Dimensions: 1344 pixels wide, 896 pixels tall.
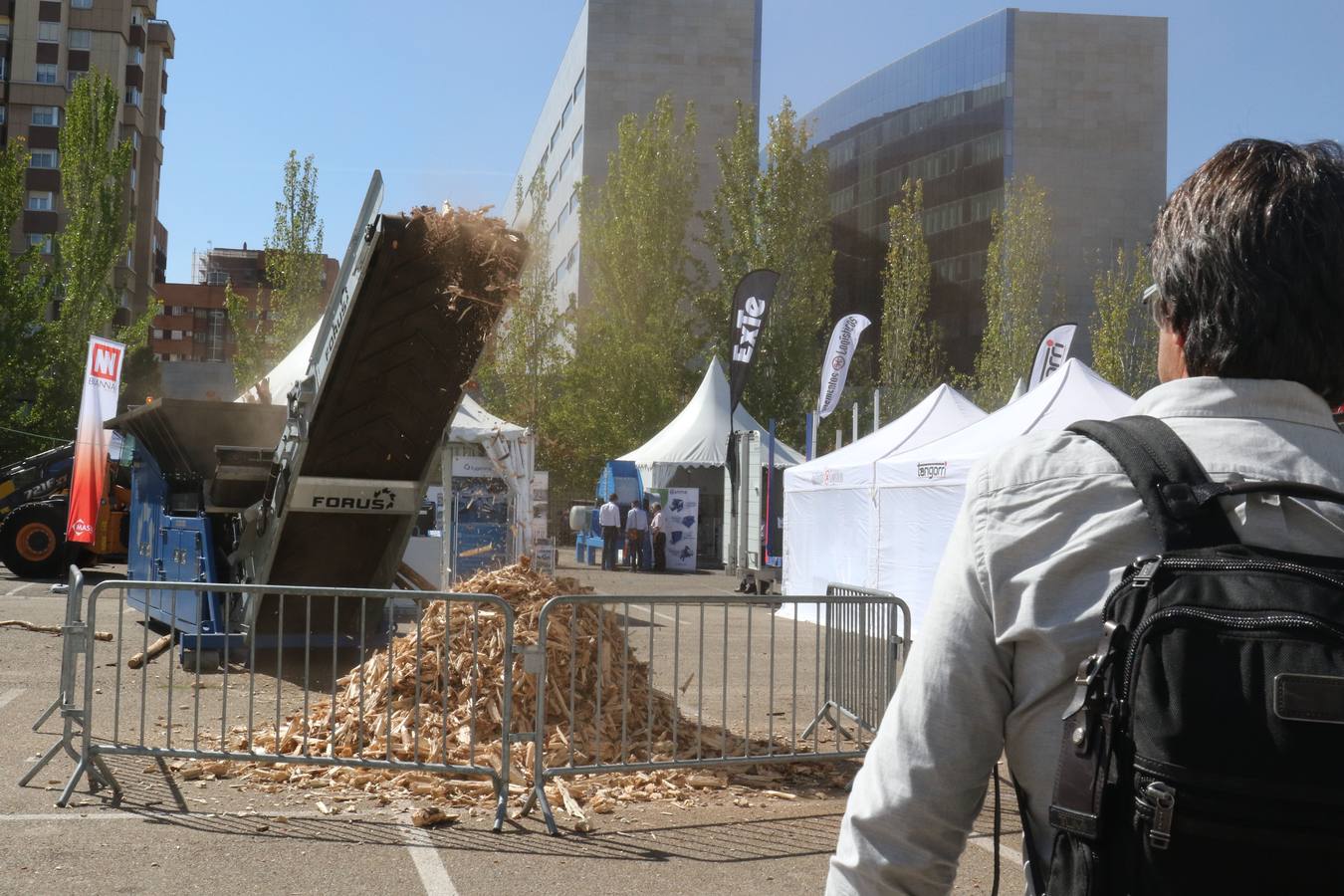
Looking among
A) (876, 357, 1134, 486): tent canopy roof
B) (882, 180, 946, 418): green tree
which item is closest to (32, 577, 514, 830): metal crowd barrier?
(876, 357, 1134, 486): tent canopy roof

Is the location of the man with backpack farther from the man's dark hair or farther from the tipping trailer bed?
the tipping trailer bed

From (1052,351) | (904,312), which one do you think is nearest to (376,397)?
(1052,351)

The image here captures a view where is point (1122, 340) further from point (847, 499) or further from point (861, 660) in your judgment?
point (861, 660)

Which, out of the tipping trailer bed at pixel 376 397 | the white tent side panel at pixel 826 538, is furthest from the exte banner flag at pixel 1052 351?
the tipping trailer bed at pixel 376 397

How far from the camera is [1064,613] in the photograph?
1399 mm

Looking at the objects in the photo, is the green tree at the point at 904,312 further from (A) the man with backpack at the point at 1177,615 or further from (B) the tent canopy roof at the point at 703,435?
Answer: (A) the man with backpack at the point at 1177,615

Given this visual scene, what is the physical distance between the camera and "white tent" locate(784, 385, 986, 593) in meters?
16.1

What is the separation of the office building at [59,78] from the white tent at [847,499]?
198 feet

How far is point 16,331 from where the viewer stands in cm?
3678

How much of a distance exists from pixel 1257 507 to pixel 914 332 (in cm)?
4760

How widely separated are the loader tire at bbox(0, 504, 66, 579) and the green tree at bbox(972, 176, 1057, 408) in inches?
1448

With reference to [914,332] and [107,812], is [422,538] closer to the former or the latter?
[107,812]

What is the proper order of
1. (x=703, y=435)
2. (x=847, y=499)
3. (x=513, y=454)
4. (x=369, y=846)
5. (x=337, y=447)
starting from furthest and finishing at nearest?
1. (x=703, y=435)
2. (x=513, y=454)
3. (x=847, y=499)
4. (x=337, y=447)
5. (x=369, y=846)

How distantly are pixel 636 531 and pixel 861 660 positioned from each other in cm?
2128
